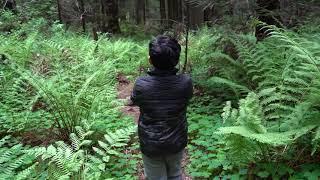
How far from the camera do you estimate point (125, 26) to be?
22.5m

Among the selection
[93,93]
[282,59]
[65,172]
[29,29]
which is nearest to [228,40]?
[282,59]

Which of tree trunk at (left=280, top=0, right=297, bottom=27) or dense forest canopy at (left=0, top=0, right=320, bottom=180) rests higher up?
tree trunk at (left=280, top=0, right=297, bottom=27)

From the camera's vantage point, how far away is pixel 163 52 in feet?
11.9

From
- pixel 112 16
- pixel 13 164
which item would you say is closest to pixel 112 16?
pixel 112 16

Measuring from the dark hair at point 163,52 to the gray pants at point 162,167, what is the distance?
902 millimetres

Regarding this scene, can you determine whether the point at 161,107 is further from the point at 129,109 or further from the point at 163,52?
the point at 129,109

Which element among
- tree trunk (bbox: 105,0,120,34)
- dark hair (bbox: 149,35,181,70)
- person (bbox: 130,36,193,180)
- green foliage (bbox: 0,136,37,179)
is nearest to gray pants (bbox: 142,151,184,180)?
person (bbox: 130,36,193,180)

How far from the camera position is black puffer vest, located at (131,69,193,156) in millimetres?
Result: 3785

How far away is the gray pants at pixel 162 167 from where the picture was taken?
395 centimetres

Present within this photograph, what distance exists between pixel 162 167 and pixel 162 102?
68 centimetres

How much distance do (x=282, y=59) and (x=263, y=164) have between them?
2103 mm

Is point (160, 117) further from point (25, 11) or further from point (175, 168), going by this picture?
point (25, 11)

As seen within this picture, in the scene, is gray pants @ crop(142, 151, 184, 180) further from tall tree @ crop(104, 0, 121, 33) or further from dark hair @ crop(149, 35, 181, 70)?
tall tree @ crop(104, 0, 121, 33)

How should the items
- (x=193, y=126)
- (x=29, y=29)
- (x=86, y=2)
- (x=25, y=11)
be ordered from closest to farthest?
(x=193, y=126) < (x=29, y=29) < (x=25, y=11) < (x=86, y=2)
